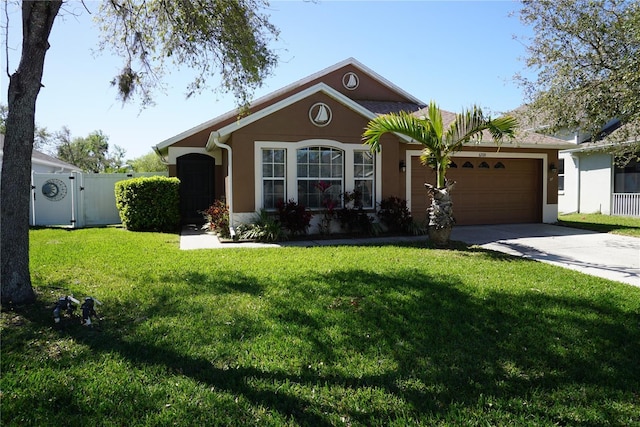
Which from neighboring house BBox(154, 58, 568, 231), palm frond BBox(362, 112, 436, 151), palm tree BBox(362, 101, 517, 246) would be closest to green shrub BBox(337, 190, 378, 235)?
neighboring house BBox(154, 58, 568, 231)

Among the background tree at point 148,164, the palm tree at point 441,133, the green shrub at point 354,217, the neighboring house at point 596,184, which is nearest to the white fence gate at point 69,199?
the green shrub at point 354,217

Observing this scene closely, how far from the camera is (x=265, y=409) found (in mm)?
2924

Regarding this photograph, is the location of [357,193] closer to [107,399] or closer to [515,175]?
[515,175]

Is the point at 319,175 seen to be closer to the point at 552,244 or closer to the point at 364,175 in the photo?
the point at 364,175

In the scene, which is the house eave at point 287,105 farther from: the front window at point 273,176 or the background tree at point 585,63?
the background tree at point 585,63

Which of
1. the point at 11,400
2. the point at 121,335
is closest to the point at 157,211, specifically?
the point at 121,335

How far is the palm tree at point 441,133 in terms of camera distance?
9.09 meters

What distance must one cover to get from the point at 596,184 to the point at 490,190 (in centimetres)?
781

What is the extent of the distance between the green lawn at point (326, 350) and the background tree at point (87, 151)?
1789 inches

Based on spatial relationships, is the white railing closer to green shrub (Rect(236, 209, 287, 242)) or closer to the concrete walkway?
the concrete walkway

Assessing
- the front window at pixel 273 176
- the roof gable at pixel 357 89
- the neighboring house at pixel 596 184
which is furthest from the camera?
the neighboring house at pixel 596 184

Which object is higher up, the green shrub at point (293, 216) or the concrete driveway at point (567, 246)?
the green shrub at point (293, 216)

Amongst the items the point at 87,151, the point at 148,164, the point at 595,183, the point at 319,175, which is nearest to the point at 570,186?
the point at 595,183

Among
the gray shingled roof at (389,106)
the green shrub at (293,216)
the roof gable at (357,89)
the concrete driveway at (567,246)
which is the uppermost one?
the roof gable at (357,89)
